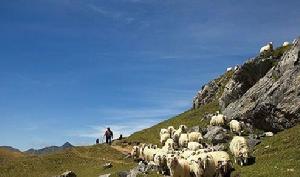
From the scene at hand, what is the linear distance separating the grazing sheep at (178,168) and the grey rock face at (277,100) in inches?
635

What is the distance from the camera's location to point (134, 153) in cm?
6341

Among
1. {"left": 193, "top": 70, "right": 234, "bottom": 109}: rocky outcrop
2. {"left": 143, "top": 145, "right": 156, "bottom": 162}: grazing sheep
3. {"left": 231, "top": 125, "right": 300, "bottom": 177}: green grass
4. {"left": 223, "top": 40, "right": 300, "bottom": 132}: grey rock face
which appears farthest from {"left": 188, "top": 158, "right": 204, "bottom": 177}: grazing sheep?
{"left": 193, "top": 70, "right": 234, "bottom": 109}: rocky outcrop

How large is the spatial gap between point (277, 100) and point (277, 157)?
14300 millimetres

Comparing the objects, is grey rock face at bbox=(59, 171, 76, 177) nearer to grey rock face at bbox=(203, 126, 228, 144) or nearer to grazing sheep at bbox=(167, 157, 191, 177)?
grey rock face at bbox=(203, 126, 228, 144)

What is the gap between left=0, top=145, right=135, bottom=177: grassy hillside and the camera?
66.2 metres

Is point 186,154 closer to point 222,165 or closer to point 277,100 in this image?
point 222,165

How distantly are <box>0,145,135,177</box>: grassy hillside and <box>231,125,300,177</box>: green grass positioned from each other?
80.6 feet

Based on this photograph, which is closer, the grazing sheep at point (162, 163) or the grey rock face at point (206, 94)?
the grazing sheep at point (162, 163)

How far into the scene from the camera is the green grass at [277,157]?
31469mm

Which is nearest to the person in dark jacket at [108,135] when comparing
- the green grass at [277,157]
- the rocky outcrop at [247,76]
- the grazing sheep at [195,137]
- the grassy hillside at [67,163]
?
the grassy hillside at [67,163]

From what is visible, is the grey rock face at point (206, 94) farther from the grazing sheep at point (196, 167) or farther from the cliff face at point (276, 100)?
the grazing sheep at point (196, 167)

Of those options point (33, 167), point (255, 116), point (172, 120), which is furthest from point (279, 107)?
point (172, 120)

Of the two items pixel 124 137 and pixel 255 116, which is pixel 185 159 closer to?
pixel 255 116

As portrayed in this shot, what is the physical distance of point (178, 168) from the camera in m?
35.5
